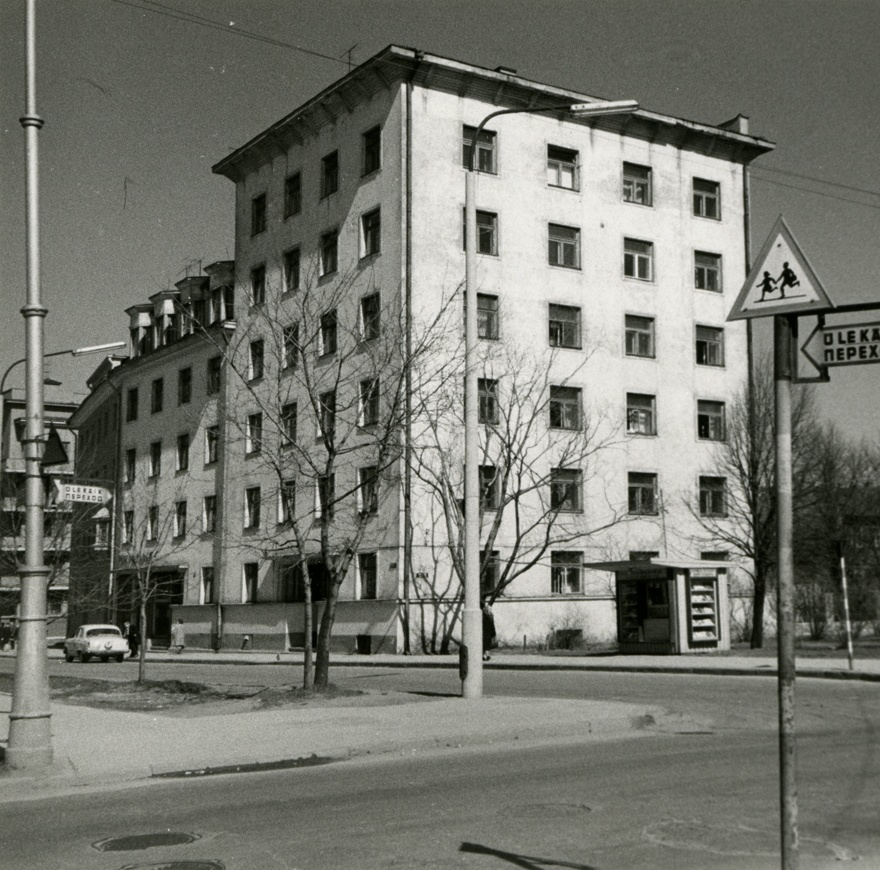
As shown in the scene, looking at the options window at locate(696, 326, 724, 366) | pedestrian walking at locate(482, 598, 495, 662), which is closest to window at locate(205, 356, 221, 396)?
window at locate(696, 326, 724, 366)

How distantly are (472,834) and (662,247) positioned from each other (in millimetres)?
40982

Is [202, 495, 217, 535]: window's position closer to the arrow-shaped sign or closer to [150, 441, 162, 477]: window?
[150, 441, 162, 477]: window

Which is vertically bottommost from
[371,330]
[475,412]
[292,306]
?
[475,412]

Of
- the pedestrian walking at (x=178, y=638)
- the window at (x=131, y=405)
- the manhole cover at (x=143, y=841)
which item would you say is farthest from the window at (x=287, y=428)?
the window at (x=131, y=405)

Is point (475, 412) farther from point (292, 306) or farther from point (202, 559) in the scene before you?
point (202, 559)

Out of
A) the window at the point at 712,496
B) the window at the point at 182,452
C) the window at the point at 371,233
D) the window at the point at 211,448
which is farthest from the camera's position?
the window at the point at 182,452

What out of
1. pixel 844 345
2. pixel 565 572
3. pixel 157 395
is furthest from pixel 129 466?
pixel 844 345

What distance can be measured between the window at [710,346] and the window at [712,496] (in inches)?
186

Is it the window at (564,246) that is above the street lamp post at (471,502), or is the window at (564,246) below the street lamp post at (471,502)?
above

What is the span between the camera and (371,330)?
31250 mm

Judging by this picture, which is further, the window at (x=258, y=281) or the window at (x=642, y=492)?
the window at (x=258, y=281)

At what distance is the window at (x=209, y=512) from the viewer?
2016 inches

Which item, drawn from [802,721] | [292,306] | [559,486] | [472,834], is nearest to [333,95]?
[292,306]

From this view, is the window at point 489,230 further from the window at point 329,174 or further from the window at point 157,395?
the window at point 157,395
